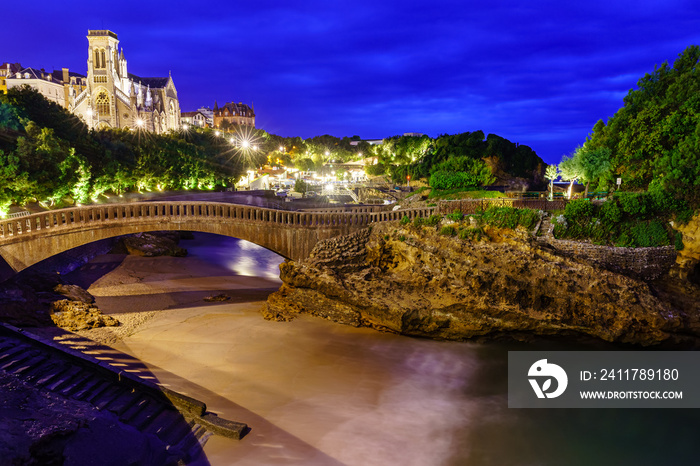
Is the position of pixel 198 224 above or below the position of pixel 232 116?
below

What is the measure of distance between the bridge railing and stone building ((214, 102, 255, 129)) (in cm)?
11249

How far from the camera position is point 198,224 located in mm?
23062

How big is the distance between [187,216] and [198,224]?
31.8 inches

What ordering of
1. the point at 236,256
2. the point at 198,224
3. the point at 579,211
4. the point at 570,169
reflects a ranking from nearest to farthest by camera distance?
1. the point at 579,211
2. the point at 198,224
3. the point at 570,169
4. the point at 236,256

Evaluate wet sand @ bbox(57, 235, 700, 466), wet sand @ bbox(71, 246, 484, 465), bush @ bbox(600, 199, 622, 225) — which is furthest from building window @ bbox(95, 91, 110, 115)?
bush @ bbox(600, 199, 622, 225)

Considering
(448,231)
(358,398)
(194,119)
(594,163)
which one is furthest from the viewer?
(194,119)

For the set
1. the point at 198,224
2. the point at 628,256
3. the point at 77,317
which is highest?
the point at 198,224

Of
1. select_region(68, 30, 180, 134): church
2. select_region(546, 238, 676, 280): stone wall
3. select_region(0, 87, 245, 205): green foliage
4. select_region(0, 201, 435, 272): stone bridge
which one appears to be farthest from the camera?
select_region(68, 30, 180, 134): church

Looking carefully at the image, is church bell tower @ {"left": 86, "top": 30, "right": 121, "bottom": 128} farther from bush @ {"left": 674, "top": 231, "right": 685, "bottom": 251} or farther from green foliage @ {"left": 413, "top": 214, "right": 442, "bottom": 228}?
bush @ {"left": 674, "top": 231, "right": 685, "bottom": 251}

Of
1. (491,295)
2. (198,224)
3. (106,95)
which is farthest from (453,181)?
(106,95)

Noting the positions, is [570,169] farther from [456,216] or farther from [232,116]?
[232,116]

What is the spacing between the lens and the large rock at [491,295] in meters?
19.0

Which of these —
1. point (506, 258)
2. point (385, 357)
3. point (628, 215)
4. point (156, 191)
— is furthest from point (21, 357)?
point (156, 191)

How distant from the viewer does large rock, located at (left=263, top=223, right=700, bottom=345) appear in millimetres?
19031
